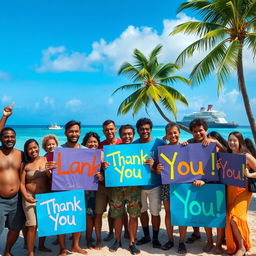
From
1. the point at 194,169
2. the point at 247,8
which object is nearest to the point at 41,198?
the point at 194,169

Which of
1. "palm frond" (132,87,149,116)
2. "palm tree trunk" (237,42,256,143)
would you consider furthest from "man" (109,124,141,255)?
"palm frond" (132,87,149,116)

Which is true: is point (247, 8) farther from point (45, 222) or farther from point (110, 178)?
point (45, 222)

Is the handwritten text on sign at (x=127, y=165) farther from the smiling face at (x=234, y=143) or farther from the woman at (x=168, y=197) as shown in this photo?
the smiling face at (x=234, y=143)

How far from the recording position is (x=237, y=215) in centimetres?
414

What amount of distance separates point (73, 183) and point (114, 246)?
136cm

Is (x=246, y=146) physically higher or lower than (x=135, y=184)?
higher

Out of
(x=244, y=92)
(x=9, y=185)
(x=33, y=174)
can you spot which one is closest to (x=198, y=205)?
(x=33, y=174)

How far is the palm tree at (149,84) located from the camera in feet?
44.9

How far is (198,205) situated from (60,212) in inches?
89.9

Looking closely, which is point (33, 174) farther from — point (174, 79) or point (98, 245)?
point (174, 79)

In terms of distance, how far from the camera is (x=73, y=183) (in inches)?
168

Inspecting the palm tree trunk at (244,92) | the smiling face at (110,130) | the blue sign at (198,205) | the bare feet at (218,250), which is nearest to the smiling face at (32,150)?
the smiling face at (110,130)

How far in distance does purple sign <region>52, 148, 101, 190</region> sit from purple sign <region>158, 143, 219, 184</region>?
1.15 meters

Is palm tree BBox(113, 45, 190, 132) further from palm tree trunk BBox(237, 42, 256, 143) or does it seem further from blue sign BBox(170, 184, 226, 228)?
blue sign BBox(170, 184, 226, 228)
